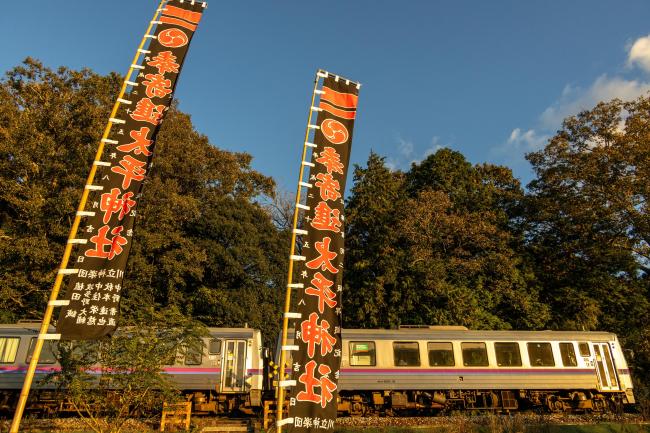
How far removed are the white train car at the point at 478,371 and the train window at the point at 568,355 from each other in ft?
0.12

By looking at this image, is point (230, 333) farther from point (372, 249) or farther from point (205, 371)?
point (372, 249)

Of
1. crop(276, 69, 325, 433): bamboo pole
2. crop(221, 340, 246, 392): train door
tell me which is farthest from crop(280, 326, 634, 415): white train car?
crop(276, 69, 325, 433): bamboo pole

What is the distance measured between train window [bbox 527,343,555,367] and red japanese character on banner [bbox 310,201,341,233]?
485 inches

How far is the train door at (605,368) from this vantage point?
1591 cm

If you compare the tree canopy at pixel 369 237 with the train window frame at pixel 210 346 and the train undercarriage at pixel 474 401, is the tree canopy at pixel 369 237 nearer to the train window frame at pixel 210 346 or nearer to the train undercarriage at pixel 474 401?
the train undercarriage at pixel 474 401

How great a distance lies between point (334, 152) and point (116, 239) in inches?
151

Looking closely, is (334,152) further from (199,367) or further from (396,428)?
(199,367)

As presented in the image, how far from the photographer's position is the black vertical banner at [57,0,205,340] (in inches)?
248

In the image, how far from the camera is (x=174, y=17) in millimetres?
8523

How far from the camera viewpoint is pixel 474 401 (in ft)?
50.8

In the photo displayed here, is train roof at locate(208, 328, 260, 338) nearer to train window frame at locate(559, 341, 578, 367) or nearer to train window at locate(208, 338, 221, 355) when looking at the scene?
train window at locate(208, 338, 221, 355)

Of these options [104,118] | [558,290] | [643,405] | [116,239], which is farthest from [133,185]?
[558,290]

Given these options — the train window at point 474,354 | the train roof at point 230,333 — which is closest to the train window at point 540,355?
the train window at point 474,354

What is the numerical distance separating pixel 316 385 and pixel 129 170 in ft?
15.0
